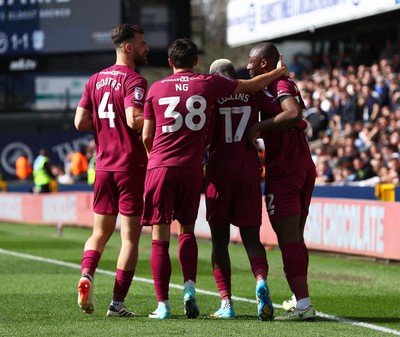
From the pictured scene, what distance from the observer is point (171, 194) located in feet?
27.9

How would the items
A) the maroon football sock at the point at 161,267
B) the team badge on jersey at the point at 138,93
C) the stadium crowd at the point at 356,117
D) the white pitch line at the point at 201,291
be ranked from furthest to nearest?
Result: the stadium crowd at the point at 356,117
the team badge on jersey at the point at 138,93
the maroon football sock at the point at 161,267
the white pitch line at the point at 201,291

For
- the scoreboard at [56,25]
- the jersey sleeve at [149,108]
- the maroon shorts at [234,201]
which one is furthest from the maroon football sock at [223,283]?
the scoreboard at [56,25]

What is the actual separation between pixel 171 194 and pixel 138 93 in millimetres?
854

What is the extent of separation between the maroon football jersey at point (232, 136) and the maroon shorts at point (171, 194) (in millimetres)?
200

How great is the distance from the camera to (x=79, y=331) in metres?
7.86

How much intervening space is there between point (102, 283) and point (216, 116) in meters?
3.77

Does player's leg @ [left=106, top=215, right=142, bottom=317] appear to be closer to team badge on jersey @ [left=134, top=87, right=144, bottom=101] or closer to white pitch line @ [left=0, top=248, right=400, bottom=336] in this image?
team badge on jersey @ [left=134, top=87, right=144, bottom=101]

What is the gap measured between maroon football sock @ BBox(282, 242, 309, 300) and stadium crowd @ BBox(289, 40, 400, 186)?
1035 cm

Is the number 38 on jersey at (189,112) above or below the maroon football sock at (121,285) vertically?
above

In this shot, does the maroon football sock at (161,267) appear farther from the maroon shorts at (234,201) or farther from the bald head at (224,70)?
the bald head at (224,70)

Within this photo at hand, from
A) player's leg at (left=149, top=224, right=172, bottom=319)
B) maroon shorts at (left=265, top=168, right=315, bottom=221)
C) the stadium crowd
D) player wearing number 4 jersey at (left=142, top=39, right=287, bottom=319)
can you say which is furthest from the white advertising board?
player's leg at (left=149, top=224, right=172, bottom=319)

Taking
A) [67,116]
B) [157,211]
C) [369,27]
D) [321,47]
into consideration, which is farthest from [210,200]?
[67,116]

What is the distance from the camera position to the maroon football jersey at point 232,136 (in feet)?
28.2

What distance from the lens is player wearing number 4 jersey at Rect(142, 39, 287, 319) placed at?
8.41m
